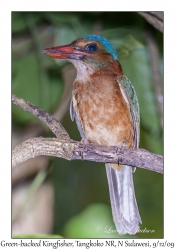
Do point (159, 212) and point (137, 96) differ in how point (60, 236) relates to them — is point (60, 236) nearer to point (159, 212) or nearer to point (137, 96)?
point (159, 212)

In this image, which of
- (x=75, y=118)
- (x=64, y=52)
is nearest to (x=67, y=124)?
(x=75, y=118)

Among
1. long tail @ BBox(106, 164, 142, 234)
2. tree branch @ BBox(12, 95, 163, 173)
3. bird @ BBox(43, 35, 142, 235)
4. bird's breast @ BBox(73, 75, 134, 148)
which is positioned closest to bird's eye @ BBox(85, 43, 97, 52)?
bird @ BBox(43, 35, 142, 235)

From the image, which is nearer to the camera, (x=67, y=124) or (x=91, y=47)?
(x=91, y=47)

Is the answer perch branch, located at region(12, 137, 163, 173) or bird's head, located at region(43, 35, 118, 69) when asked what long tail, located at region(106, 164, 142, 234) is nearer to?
perch branch, located at region(12, 137, 163, 173)

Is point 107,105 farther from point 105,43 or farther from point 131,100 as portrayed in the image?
point 105,43

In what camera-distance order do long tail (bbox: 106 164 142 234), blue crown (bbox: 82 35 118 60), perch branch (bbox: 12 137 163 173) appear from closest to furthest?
1. perch branch (bbox: 12 137 163 173)
2. long tail (bbox: 106 164 142 234)
3. blue crown (bbox: 82 35 118 60)

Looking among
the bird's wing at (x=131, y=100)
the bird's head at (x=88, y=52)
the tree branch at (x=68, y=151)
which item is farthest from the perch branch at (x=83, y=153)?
the bird's head at (x=88, y=52)
